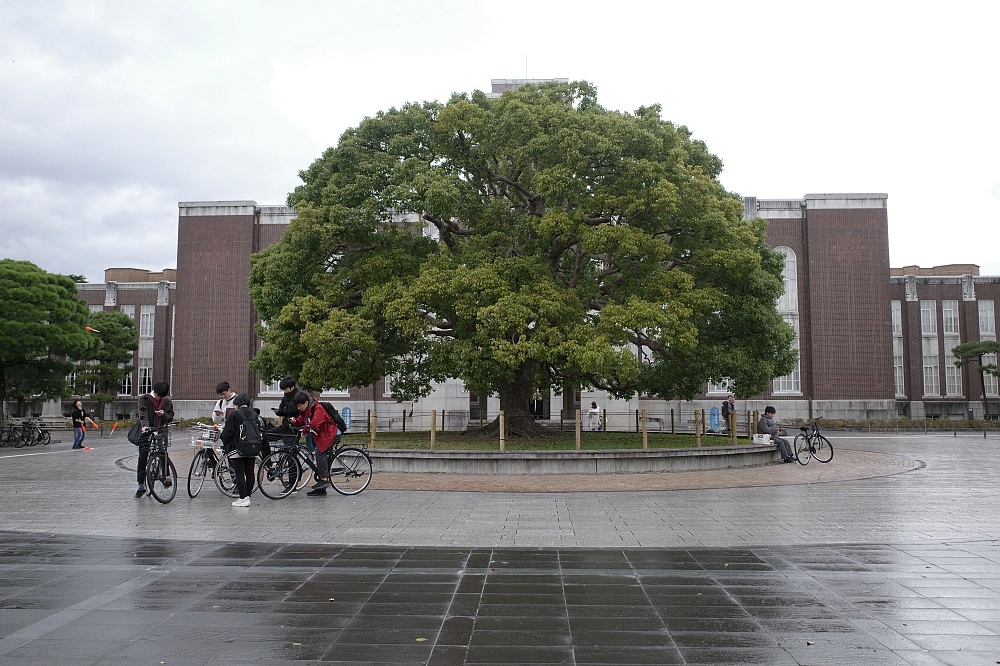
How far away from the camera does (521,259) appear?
18.6 meters

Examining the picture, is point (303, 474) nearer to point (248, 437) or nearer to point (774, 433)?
point (248, 437)

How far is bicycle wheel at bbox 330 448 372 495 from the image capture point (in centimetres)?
1224

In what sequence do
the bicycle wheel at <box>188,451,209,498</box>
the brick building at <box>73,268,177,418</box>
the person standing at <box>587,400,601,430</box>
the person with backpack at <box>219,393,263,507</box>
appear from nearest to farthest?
the person with backpack at <box>219,393,263,507</box>
the bicycle wheel at <box>188,451,209,498</box>
the person standing at <box>587,400,601,430</box>
the brick building at <box>73,268,177,418</box>

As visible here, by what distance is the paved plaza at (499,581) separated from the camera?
4.44 m

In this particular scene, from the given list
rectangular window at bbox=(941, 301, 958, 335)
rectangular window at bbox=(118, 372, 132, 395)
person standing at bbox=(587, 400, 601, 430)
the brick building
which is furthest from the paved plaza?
rectangular window at bbox=(941, 301, 958, 335)

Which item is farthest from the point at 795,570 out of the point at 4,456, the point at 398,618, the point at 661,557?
the point at 4,456

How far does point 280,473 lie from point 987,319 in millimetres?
56655

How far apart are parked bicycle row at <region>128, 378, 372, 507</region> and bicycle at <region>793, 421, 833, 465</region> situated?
11909 mm

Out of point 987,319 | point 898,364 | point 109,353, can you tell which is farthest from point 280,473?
point 987,319

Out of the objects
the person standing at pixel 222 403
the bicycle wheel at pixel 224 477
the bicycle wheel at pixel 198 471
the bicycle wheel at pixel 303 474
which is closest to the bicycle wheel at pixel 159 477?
the bicycle wheel at pixel 198 471

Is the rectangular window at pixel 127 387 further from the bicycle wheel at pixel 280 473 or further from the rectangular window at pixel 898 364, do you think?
the rectangular window at pixel 898 364

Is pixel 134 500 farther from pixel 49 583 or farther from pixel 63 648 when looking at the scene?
pixel 63 648

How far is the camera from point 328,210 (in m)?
19.6

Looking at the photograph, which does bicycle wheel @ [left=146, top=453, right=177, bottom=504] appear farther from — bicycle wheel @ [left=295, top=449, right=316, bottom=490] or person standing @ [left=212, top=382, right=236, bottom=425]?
bicycle wheel @ [left=295, top=449, right=316, bottom=490]
